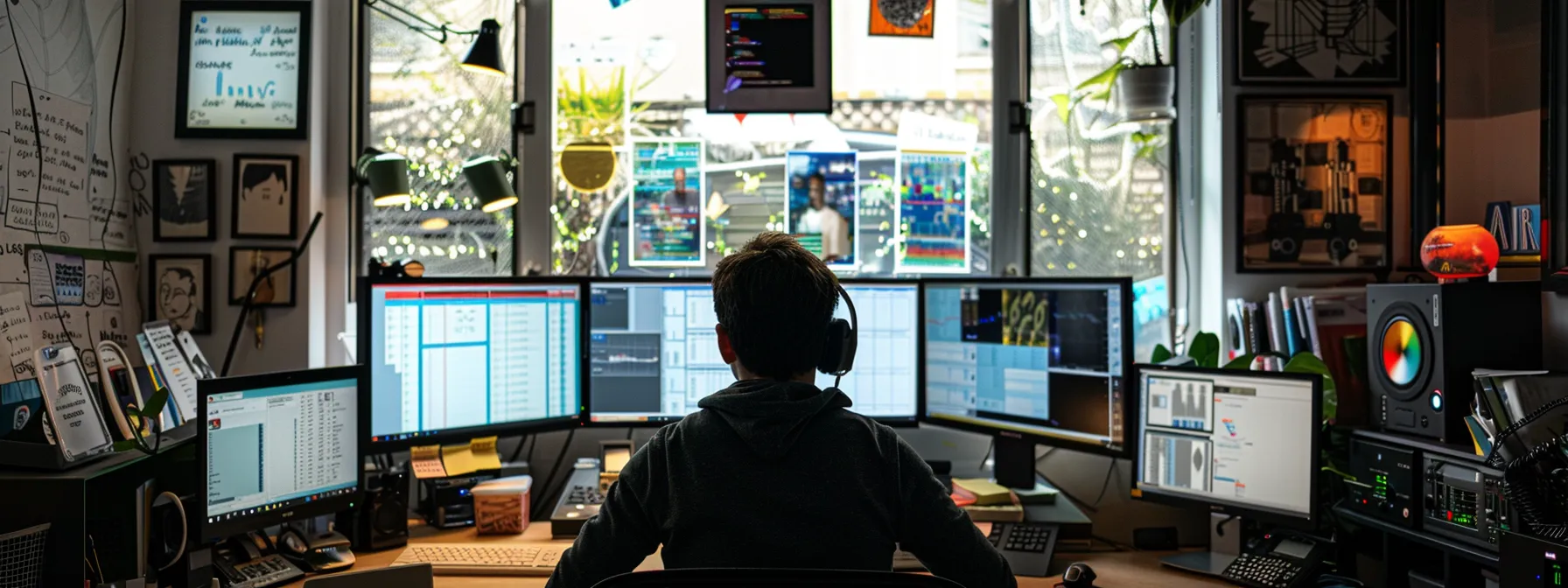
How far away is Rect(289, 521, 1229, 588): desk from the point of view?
2047 millimetres

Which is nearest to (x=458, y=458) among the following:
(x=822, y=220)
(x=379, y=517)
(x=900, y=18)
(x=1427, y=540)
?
(x=379, y=517)

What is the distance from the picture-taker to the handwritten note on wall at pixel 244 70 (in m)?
2.70

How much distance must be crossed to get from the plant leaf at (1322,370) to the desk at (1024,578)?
1.72 feet

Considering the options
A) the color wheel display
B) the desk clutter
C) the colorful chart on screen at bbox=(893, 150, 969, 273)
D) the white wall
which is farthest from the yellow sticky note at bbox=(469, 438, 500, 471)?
the color wheel display

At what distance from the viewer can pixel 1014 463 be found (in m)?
2.50

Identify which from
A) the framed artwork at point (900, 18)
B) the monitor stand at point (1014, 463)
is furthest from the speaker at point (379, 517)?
the framed artwork at point (900, 18)

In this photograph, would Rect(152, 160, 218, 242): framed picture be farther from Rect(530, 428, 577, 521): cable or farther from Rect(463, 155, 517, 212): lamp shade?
Rect(530, 428, 577, 521): cable

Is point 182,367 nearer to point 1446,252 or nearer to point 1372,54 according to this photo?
point 1446,252

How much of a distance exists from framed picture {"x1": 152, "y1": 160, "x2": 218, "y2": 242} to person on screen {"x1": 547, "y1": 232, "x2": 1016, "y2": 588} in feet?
5.97

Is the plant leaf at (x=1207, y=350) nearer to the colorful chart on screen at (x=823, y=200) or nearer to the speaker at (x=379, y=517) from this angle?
the colorful chart on screen at (x=823, y=200)

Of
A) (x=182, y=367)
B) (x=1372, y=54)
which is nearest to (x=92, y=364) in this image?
(x=182, y=367)

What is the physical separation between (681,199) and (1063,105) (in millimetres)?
1135

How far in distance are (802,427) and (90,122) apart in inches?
82.6

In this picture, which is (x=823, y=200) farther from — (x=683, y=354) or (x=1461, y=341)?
(x=1461, y=341)
